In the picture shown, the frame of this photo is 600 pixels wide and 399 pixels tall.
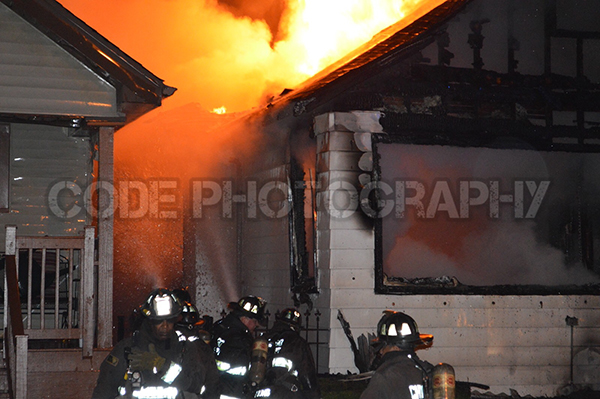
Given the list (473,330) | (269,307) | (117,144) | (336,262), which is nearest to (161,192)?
(117,144)

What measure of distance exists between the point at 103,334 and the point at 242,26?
489 inches

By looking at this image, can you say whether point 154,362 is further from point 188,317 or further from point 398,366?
point 188,317

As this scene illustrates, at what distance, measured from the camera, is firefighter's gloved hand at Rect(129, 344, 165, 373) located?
5316 millimetres

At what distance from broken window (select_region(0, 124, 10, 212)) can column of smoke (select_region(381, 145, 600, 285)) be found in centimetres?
519

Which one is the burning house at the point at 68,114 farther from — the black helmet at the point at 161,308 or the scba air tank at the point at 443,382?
the scba air tank at the point at 443,382

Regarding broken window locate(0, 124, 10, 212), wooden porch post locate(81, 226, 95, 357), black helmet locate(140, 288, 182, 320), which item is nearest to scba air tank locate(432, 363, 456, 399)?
black helmet locate(140, 288, 182, 320)

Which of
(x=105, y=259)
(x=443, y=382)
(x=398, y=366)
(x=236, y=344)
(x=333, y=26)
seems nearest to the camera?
(x=443, y=382)

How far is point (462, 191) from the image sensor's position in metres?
11.0

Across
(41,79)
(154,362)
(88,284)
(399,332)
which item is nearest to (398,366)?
(399,332)

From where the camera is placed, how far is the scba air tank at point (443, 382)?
466 cm

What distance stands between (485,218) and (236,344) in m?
5.33

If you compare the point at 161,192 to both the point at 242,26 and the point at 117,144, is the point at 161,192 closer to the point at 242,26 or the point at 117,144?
the point at 117,144

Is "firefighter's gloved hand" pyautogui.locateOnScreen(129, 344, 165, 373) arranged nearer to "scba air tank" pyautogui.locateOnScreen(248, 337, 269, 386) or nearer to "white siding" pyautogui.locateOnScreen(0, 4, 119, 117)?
"scba air tank" pyautogui.locateOnScreen(248, 337, 269, 386)

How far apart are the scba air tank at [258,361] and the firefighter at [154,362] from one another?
913 millimetres
